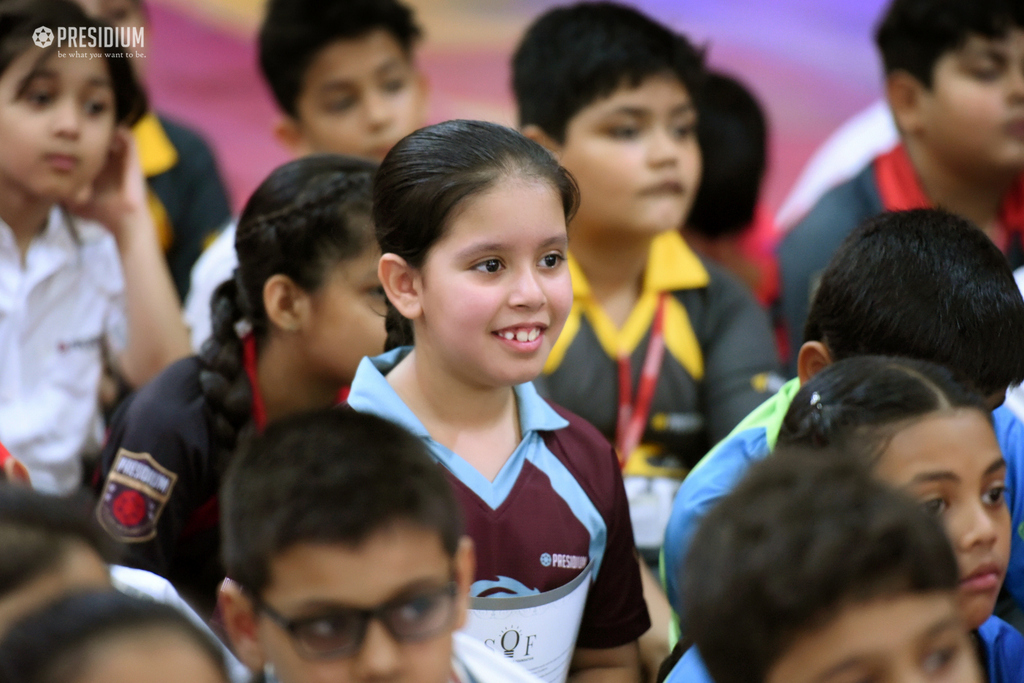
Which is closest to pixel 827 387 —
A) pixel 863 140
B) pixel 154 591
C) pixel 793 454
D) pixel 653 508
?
pixel 793 454

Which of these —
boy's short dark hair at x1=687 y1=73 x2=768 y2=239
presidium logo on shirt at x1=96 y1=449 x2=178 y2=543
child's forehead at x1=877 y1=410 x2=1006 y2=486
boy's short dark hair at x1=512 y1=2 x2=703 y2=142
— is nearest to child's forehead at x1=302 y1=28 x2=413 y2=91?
boy's short dark hair at x1=512 y1=2 x2=703 y2=142

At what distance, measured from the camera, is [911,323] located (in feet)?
5.20

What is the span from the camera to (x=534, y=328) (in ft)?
5.01

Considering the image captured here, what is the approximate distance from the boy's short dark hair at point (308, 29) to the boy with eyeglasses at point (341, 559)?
181cm

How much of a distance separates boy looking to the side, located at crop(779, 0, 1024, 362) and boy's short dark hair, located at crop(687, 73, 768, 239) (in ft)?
1.05

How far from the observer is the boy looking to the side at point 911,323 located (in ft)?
5.14

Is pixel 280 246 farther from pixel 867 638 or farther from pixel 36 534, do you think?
pixel 867 638

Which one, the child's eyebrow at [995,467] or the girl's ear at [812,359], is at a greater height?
the child's eyebrow at [995,467]

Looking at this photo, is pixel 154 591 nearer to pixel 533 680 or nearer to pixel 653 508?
pixel 533 680

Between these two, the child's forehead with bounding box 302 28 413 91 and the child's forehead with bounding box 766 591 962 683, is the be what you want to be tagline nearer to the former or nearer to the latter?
the child's forehead with bounding box 302 28 413 91

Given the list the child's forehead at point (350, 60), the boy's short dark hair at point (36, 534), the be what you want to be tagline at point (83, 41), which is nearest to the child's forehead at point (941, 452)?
the boy's short dark hair at point (36, 534)

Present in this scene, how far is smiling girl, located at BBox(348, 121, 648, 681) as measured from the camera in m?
1.48

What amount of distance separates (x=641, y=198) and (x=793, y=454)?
1.20m

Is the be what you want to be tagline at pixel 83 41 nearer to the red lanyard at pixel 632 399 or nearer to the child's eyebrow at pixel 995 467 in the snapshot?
the red lanyard at pixel 632 399
